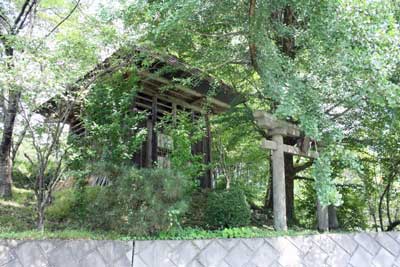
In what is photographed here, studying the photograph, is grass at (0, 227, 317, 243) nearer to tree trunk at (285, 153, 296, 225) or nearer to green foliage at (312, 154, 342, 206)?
green foliage at (312, 154, 342, 206)

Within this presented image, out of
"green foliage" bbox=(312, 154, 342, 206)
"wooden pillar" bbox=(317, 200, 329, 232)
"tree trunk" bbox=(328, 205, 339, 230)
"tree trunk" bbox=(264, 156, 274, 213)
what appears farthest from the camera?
"tree trunk" bbox=(264, 156, 274, 213)

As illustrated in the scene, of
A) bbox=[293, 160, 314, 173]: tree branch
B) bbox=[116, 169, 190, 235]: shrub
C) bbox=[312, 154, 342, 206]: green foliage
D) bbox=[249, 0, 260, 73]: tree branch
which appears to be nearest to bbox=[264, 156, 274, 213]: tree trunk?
bbox=[293, 160, 314, 173]: tree branch

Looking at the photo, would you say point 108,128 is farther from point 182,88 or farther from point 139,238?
point 182,88

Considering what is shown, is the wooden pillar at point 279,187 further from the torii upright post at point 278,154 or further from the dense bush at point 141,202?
the dense bush at point 141,202

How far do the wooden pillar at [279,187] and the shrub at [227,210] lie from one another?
49cm

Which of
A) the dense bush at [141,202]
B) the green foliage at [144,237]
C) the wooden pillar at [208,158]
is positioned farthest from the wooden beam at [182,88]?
the green foliage at [144,237]

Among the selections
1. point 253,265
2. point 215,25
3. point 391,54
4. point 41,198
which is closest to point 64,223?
point 41,198

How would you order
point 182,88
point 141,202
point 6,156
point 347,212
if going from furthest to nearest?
point 347,212 < point 182,88 < point 6,156 < point 141,202

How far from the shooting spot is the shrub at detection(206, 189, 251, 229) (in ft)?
15.8

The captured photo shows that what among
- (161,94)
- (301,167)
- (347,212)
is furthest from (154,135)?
(347,212)

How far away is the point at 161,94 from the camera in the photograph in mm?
7656

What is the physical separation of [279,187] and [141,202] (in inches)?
91.1

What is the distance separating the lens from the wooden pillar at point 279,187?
504cm

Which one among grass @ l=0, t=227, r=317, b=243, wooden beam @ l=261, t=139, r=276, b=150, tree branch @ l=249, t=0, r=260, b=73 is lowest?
grass @ l=0, t=227, r=317, b=243
